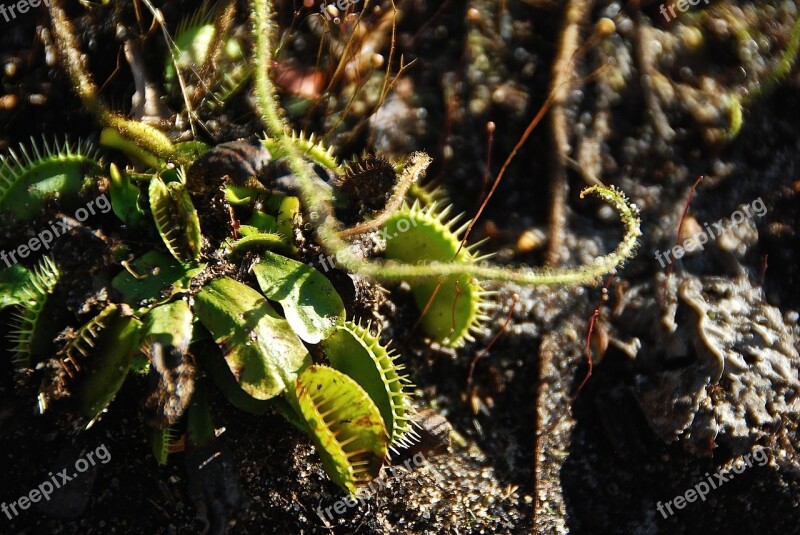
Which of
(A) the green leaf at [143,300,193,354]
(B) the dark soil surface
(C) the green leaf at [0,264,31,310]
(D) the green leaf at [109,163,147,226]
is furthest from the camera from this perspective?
(D) the green leaf at [109,163,147,226]

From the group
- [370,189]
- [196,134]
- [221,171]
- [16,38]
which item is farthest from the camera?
[16,38]

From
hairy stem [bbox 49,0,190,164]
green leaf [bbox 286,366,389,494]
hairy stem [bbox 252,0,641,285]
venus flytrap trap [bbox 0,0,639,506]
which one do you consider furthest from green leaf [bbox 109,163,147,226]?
green leaf [bbox 286,366,389,494]

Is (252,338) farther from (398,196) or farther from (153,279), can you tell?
(398,196)

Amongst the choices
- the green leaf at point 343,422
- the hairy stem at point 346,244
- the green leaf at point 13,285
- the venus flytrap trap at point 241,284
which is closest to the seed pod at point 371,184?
the venus flytrap trap at point 241,284

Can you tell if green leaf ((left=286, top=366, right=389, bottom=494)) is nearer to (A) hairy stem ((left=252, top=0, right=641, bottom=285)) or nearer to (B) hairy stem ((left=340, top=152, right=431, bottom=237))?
(A) hairy stem ((left=252, top=0, right=641, bottom=285))

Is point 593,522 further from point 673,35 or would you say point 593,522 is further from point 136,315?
point 673,35

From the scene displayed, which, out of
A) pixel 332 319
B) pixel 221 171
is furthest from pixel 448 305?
pixel 221 171
